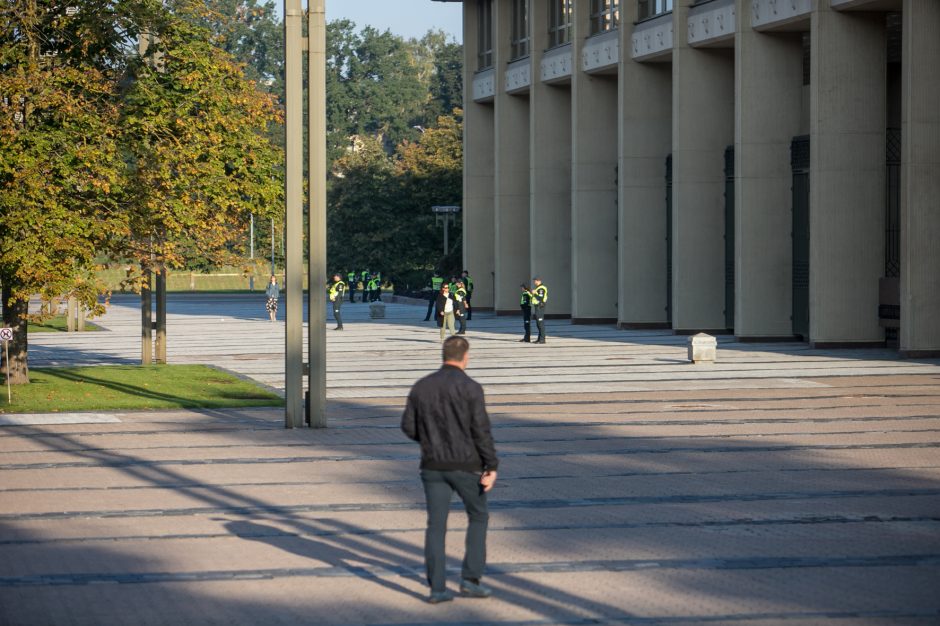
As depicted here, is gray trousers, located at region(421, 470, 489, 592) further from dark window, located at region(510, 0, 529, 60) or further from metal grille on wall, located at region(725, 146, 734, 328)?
dark window, located at region(510, 0, 529, 60)

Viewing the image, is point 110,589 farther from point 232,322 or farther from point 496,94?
point 496,94

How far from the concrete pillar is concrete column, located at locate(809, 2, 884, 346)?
21566 mm

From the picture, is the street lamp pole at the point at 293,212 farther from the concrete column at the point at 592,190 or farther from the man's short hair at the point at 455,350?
the concrete column at the point at 592,190

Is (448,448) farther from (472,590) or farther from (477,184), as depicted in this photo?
(477,184)

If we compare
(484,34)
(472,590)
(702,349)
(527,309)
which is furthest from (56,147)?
(484,34)

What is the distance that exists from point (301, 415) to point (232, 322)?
33.0 metres

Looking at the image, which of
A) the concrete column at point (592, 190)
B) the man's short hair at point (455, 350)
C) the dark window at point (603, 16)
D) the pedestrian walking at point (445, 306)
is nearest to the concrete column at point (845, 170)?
the pedestrian walking at point (445, 306)

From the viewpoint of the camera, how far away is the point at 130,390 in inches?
996

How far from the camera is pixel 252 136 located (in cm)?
2645

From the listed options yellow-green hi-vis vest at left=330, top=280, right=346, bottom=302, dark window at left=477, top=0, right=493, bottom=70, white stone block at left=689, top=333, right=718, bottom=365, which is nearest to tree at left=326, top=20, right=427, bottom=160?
dark window at left=477, top=0, right=493, bottom=70

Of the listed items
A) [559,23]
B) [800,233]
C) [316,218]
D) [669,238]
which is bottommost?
[316,218]

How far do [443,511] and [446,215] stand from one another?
57.8m

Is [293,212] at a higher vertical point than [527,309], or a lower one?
higher

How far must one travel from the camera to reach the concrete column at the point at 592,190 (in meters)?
47.6
